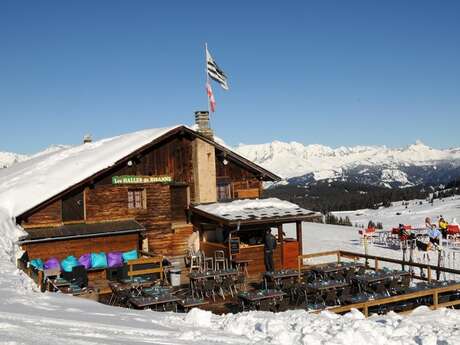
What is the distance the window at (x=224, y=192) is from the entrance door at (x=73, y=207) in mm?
5943

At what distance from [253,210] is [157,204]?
3.86 m

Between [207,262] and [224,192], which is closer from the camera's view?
[207,262]

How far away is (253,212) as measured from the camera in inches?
741

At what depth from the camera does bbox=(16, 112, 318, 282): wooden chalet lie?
698 inches

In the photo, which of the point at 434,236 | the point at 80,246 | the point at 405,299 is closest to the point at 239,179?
the point at 80,246

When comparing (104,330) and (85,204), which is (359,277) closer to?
(104,330)

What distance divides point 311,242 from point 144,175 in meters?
10.3

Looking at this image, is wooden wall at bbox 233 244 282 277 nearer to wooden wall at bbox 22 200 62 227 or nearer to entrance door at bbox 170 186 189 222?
entrance door at bbox 170 186 189 222

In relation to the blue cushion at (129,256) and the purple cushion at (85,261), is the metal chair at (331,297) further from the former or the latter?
the purple cushion at (85,261)

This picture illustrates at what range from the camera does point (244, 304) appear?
1329cm

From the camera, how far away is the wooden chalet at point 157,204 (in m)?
17.7

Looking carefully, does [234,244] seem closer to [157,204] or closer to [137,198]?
[157,204]

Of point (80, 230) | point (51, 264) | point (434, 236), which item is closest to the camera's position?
point (51, 264)

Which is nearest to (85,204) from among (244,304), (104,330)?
(244,304)
